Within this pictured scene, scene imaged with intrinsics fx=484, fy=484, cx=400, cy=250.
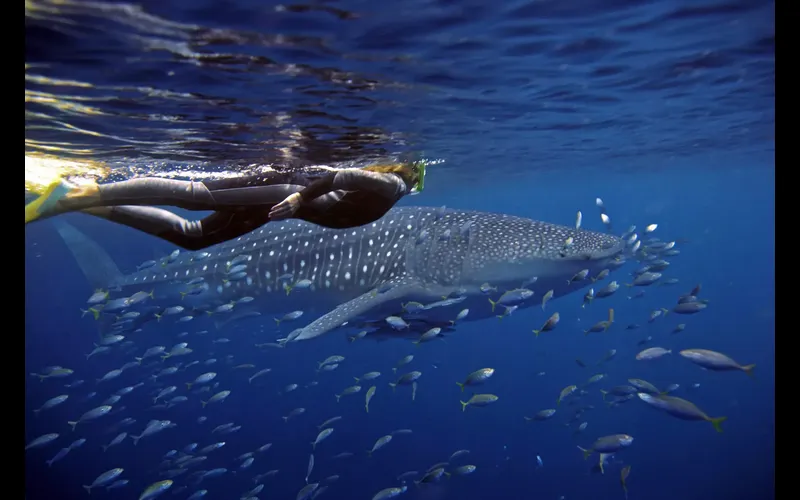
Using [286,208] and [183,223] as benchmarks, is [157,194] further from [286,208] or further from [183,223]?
[286,208]

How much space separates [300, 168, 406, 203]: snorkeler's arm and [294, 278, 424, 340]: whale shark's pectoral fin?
2245 millimetres

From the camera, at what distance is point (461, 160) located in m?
19.7

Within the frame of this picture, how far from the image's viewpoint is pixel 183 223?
242 inches

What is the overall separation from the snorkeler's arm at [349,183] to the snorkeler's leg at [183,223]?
105 cm

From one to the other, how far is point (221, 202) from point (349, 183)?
64.7 inches

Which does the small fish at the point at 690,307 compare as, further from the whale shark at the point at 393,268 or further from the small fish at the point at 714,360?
the small fish at the point at 714,360

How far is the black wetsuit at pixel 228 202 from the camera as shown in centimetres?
549

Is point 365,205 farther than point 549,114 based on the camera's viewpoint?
No

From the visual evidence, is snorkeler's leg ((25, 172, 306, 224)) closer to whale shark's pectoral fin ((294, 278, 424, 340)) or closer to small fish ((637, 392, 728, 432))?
whale shark's pectoral fin ((294, 278, 424, 340))

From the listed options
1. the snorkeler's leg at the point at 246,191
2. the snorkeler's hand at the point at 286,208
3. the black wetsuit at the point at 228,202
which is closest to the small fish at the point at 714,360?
the black wetsuit at the point at 228,202
